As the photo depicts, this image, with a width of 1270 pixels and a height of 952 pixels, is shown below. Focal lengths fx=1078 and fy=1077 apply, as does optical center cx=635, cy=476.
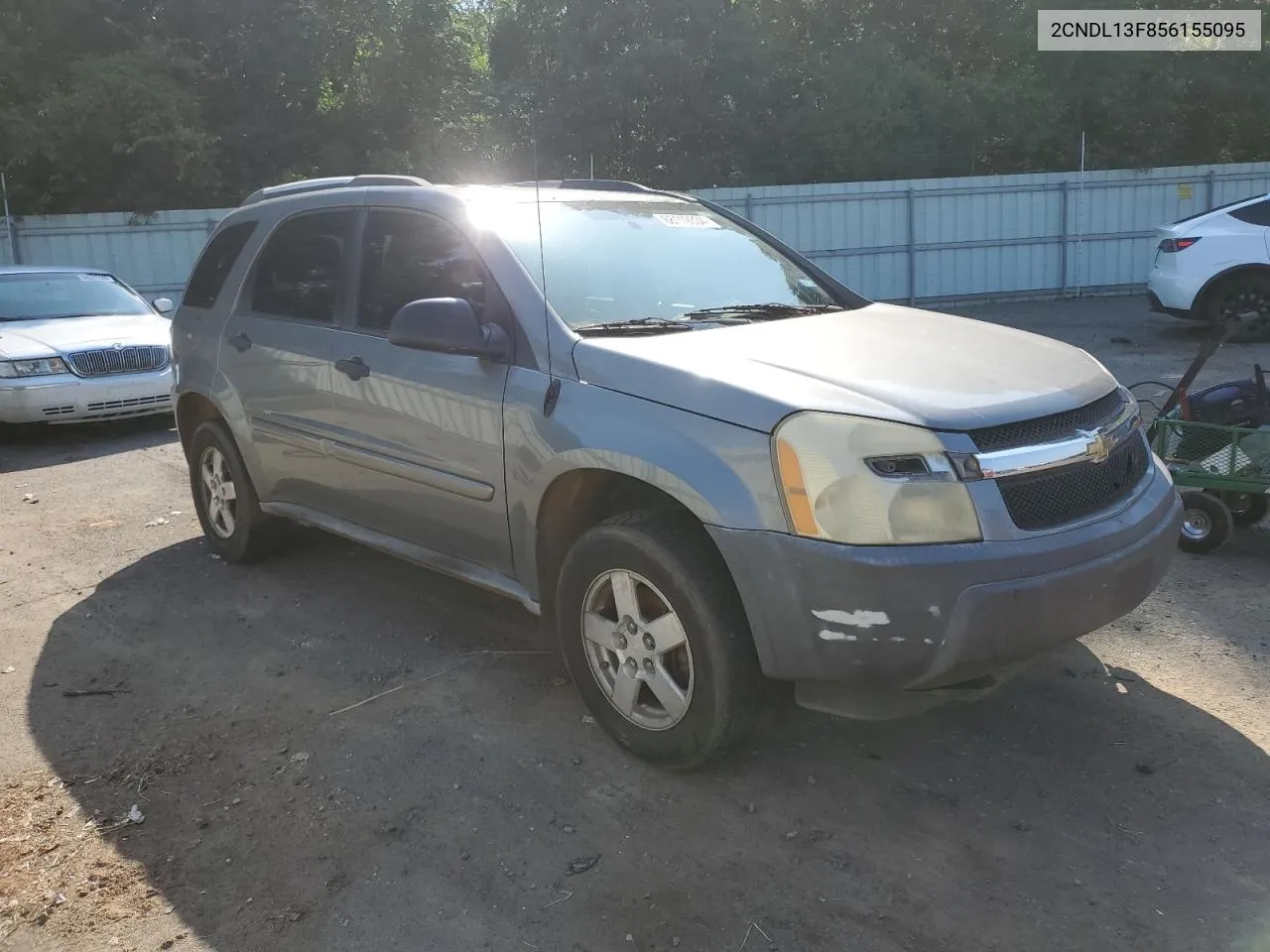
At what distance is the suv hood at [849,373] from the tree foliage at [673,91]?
691 inches

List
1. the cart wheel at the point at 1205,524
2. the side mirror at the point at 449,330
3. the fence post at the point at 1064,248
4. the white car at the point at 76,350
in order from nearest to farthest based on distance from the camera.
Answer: the side mirror at the point at 449,330 → the cart wheel at the point at 1205,524 → the white car at the point at 76,350 → the fence post at the point at 1064,248

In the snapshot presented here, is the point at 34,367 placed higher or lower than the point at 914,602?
higher

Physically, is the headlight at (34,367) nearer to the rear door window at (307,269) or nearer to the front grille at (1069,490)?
the rear door window at (307,269)

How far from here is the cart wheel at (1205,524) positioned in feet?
16.9

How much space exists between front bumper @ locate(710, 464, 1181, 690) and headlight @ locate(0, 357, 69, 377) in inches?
309

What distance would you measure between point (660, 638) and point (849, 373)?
965 millimetres

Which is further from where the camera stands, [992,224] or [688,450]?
[992,224]

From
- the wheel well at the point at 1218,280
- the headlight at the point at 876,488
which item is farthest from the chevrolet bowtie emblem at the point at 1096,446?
the wheel well at the point at 1218,280

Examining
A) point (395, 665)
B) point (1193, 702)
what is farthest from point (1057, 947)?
point (395, 665)

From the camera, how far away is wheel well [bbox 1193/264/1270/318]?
38.4 feet

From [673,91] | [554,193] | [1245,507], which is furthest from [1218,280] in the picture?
[673,91]

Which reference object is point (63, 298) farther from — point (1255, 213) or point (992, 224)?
point (992, 224)

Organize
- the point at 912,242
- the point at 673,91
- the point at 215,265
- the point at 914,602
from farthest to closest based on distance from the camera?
the point at 673,91 → the point at 912,242 → the point at 215,265 → the point at 914,602

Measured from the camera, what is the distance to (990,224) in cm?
1800
